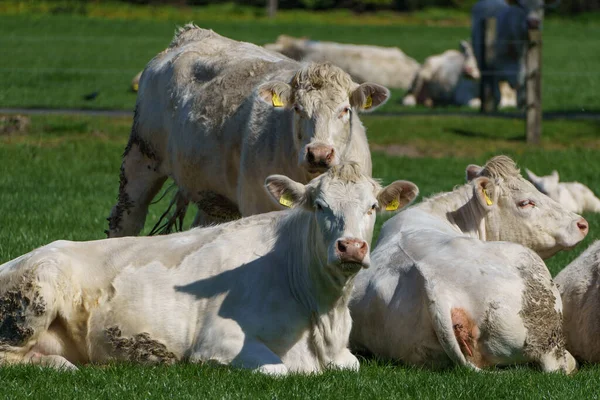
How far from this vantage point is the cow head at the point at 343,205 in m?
6.77

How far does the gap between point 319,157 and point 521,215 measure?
181 cm

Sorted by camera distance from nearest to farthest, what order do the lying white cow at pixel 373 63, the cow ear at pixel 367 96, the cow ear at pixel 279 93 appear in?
1. the cow ear at pixel 279 93
2. the cow ear at pixel 367 96
3. the lying white cow at pixel 373 63

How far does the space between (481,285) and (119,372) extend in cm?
246

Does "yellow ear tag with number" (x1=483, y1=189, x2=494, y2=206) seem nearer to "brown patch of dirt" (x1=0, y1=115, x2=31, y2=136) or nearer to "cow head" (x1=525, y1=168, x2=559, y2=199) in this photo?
"cow head" (x1=525, y1=168, x2=559, y2=199)

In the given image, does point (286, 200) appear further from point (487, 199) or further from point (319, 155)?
point (487, 199)

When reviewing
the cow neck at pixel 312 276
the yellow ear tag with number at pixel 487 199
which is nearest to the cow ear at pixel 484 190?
the yellow ear tag with number at pixel 487 199

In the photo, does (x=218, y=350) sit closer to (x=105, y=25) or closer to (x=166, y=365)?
(x=166, y=365)

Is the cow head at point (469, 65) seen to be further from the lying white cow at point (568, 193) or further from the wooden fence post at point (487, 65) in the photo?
the lying white cow at point (568, 193)

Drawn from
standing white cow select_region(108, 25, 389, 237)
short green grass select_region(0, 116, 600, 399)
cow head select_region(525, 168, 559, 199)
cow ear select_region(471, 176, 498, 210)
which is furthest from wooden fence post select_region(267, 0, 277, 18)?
cow ear select_region(471, 176, 498, 210)

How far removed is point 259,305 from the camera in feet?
24.2

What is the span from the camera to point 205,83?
36.1 ft

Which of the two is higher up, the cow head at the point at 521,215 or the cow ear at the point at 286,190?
the cow ear at the point at 286,190

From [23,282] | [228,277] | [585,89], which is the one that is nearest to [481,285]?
[228,277]

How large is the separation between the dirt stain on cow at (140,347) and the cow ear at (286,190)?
4.11ft
